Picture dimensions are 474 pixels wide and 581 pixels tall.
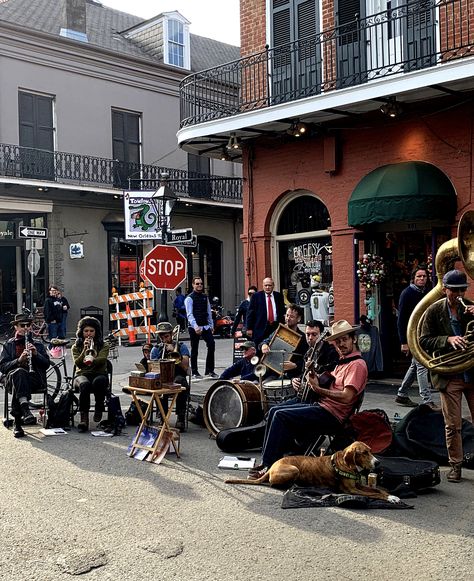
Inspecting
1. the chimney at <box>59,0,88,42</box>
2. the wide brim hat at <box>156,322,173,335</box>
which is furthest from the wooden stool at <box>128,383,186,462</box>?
the chimney at <box>59,0,88,42</box>

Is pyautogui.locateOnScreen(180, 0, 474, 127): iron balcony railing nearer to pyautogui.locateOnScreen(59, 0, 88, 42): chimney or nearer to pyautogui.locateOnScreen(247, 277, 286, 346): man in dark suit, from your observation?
pyautogui.locateOnScreen(247, 277, 286, 346): man in dark suit

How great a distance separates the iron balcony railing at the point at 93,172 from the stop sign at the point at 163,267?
925 centimetres

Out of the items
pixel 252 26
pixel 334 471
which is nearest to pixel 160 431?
pixel 334 471

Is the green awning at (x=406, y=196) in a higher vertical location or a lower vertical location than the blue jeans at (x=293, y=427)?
higher

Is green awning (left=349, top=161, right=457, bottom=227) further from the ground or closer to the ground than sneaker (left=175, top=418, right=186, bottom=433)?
further from the ground

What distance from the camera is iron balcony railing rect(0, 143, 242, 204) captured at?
886 inches

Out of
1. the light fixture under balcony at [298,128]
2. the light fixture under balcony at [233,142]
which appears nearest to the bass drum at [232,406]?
the light fixture under balcony at [298,128]

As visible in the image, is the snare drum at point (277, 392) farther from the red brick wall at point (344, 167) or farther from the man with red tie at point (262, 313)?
the red brick wall at point (344, 167)

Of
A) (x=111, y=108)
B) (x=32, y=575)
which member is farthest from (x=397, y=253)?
(x=111, y=108)

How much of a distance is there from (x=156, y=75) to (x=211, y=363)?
1667cm

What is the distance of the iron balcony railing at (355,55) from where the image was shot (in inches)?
435

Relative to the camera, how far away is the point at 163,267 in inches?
451

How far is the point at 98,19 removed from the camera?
28938 mm

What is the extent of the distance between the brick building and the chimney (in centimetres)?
1243
